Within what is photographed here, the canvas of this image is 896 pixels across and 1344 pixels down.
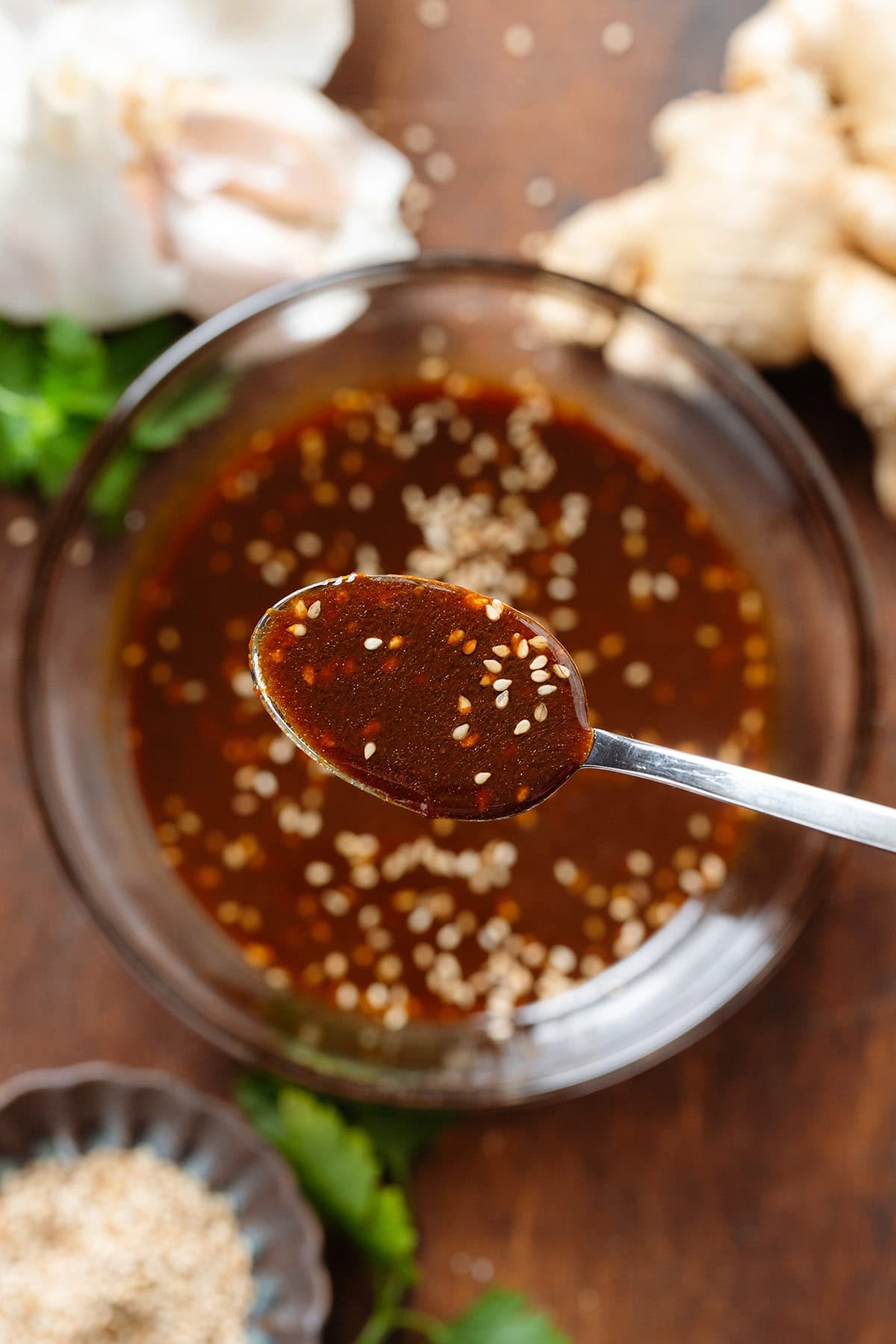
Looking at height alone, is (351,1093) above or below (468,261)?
below

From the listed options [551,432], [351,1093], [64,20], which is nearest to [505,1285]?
[351,1093]

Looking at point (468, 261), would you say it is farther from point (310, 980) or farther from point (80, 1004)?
point (80, 1004)

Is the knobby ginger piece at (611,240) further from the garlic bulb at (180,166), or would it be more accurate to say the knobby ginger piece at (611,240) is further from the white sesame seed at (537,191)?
the garlic bulb at (180,166)

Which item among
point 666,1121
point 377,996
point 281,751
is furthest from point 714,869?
point 281,751

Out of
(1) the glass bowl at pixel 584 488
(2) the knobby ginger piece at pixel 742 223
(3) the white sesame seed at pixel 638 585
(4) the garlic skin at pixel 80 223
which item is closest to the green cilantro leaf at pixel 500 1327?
(1) the glass bowl at pixel 584 488

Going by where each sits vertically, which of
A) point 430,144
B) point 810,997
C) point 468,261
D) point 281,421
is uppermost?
point 430,144

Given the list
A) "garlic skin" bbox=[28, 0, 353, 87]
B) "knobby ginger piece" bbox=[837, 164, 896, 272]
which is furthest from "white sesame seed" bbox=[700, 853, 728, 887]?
"garlic skin" bbox=[28, 0, 353, 87]
